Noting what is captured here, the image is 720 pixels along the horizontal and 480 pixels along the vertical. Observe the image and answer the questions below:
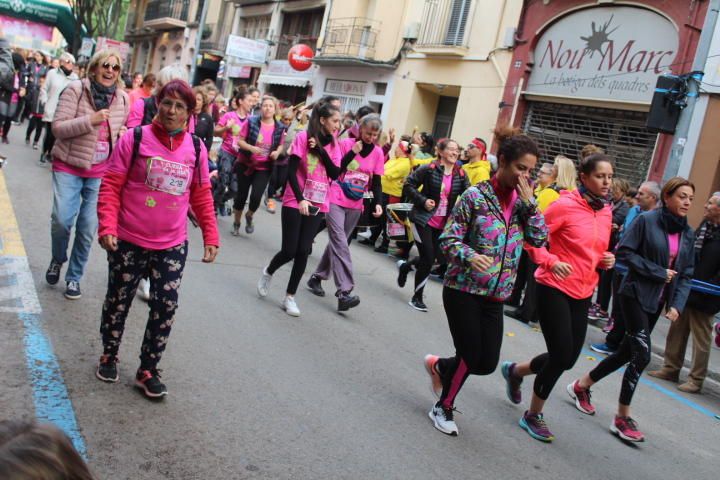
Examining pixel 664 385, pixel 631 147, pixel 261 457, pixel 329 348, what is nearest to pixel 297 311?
pixel 329 348

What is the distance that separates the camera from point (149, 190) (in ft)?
13.8

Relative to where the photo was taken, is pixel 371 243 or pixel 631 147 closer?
pixel 371 243

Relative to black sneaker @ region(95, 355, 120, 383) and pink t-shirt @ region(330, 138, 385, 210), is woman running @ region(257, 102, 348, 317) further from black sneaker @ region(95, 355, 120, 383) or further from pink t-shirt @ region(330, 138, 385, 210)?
black sneaker @ region(95, 355, 120, 383)

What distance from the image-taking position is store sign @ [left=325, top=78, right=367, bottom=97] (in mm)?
25969

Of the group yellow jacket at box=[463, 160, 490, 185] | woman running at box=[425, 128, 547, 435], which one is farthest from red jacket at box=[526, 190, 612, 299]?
yellow jacket at box=[463, 160, 490, 185]

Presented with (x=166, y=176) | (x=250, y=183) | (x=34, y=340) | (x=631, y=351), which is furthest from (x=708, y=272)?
(x=34, y=340)

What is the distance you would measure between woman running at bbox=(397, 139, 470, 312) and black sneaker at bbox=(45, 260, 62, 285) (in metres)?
3.87

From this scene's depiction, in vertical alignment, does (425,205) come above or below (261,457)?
above

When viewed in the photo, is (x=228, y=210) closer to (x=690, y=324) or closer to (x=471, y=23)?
(x=690, y=324)

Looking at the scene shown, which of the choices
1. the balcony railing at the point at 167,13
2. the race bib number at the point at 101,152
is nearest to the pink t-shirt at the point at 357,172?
the race bib number at the point at 101,152

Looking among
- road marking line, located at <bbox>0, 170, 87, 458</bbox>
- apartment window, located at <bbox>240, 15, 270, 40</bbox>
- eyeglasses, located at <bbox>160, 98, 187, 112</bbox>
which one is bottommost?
road marking line, located at <bbox>0, 170, 87, 458</bbox>

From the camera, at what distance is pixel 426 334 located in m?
7.27

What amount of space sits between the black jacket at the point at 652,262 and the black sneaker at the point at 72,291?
4.13m

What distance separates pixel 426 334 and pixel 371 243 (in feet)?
19.6
